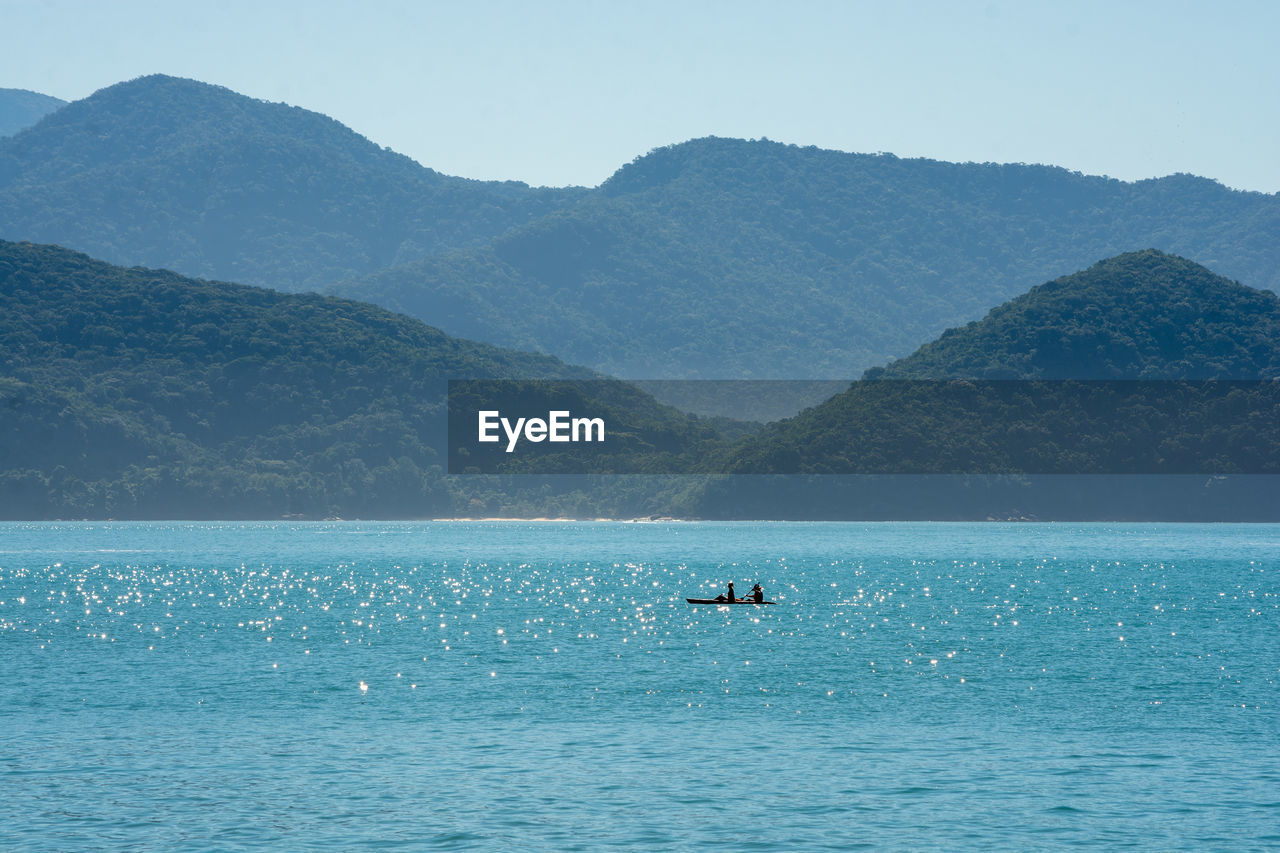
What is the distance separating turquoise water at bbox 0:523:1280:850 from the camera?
1240 inches

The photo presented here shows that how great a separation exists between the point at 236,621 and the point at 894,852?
180 ft

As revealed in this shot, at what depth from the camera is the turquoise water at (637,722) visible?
3150 centimetres

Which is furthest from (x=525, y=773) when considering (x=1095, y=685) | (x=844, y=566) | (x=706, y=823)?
(x=844, y=566)

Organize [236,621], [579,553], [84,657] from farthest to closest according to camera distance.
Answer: [579,553], [236,621], [84,657]

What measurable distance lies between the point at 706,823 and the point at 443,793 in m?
6.53

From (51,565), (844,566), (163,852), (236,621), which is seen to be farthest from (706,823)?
(51,565)

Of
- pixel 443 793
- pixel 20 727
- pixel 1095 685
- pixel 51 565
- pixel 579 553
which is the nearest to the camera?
pixel 443 793

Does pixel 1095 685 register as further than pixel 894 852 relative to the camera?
Yes

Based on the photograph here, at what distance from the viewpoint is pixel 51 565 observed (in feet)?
431

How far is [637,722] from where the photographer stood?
44.2 meters

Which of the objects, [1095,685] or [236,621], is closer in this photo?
[1095,685]

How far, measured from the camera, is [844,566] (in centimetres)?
13312

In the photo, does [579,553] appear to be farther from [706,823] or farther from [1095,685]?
[706,823]

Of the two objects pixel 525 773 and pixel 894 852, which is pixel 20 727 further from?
pixel 894 852
